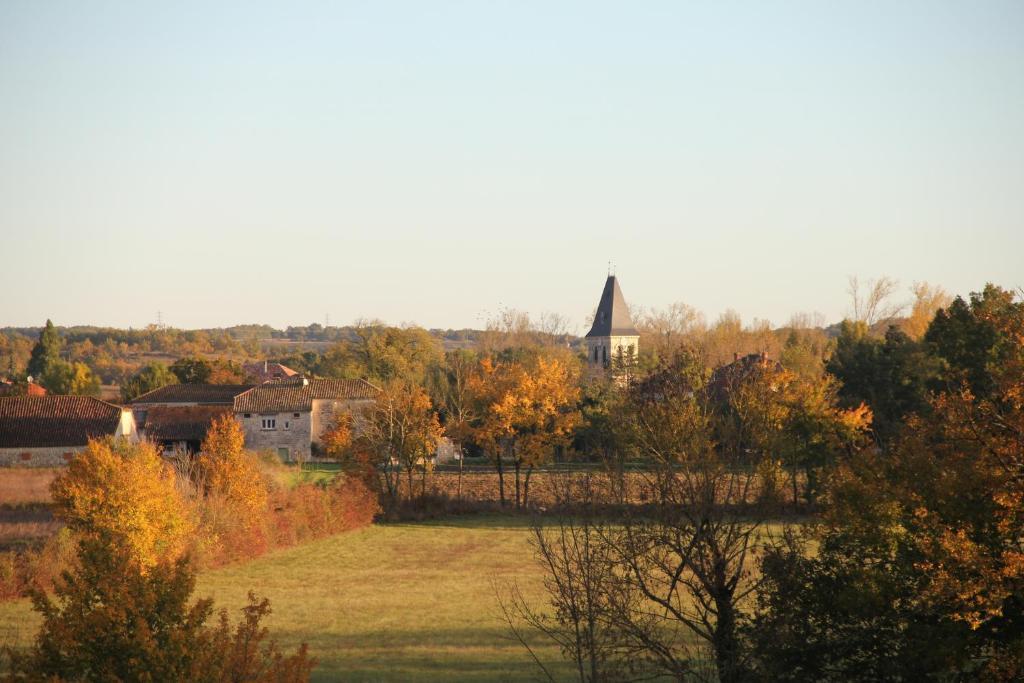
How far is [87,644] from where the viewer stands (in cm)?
1393

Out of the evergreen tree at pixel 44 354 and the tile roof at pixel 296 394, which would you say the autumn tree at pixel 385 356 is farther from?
the evergreen tree at pixel 44 354

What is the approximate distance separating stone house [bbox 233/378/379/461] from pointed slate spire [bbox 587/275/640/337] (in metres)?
43.1

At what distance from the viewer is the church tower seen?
3969 inches

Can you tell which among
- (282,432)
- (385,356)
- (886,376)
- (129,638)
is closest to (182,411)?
(282,432)

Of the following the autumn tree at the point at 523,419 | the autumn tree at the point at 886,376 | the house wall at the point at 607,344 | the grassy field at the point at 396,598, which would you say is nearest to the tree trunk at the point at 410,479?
the grassy field at the point at 396,598

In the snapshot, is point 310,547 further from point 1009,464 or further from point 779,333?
point 779,333

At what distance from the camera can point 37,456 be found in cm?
5212

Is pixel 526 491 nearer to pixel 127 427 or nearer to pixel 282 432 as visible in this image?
pixel 282 432

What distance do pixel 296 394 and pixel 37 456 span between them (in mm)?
14769

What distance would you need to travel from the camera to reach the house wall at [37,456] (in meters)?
51.8

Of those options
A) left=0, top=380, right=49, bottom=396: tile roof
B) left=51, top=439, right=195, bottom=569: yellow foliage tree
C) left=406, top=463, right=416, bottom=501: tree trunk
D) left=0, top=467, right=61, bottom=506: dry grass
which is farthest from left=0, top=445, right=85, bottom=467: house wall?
left=0, top=380, right=49, bottom=396: tile roof

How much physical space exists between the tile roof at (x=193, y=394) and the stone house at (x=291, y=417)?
4769mm

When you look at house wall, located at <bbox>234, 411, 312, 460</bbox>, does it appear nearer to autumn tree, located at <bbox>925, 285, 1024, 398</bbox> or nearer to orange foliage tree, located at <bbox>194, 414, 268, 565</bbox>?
orange foliage tree, located at <bbox>194, 414, 268, 565</bbox>

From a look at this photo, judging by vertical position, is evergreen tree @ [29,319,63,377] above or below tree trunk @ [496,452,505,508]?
above
